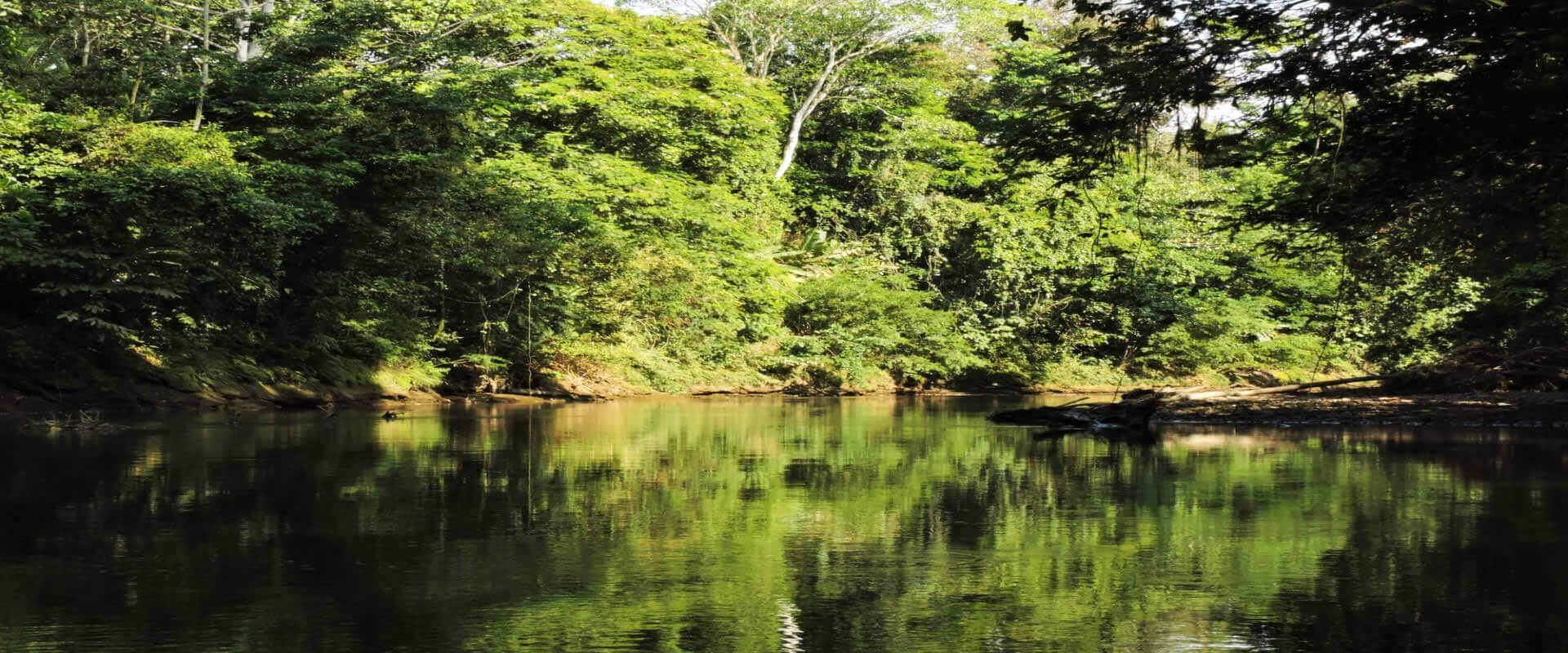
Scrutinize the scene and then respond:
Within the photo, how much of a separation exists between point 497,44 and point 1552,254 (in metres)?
25.7

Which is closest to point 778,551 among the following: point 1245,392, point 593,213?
point 1245,392

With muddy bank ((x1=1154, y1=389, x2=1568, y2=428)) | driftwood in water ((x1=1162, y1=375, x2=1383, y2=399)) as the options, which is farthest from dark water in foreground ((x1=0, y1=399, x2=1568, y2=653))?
driftwood in water ((x1=1162, y1=375, x2=1383, y2=399))

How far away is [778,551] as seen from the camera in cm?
643

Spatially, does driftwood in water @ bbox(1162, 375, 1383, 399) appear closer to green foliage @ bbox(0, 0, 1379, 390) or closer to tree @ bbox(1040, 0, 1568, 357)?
green foliage @ bbox(0, 0, 1379, 390)

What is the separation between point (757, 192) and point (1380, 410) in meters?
25.3

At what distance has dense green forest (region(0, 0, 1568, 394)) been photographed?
10.6 metres

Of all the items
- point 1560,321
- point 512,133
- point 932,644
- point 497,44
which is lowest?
point 932,644

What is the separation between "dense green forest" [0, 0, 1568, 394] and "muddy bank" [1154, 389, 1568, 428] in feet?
6.64

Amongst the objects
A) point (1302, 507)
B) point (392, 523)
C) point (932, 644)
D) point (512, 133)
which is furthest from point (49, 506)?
point (512, 133)

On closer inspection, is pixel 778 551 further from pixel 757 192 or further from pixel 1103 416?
pixel 757 192

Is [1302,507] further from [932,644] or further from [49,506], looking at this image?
[49,506]

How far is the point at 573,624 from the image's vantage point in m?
4.68

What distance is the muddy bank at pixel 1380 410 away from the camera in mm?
17422

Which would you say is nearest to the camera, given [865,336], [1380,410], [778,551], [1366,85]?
[778,551]
